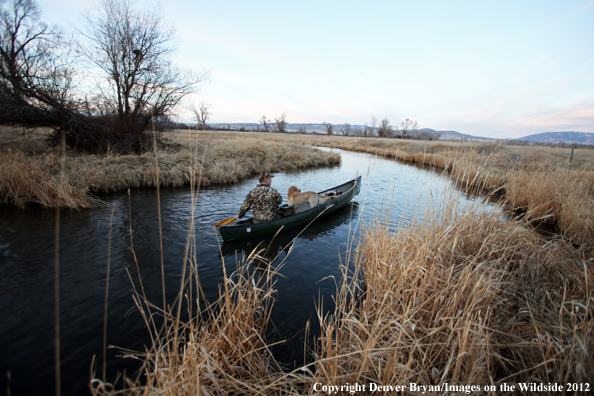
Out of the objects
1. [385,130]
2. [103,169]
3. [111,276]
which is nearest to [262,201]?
[111,276]

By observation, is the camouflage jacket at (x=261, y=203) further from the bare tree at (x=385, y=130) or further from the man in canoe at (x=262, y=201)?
the bare tree at (x=385, y=130)

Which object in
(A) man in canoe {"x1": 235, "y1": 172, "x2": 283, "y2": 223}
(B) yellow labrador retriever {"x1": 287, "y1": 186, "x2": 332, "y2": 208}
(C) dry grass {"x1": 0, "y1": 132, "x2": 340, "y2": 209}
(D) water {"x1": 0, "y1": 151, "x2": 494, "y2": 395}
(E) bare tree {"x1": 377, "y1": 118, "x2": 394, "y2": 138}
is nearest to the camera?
(D) water {"x1": 0, "y1": 151, "x2": 494, "y2": 395}

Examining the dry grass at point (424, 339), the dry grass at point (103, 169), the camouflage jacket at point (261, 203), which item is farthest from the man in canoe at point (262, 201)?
the dry grass at point (424, 339)

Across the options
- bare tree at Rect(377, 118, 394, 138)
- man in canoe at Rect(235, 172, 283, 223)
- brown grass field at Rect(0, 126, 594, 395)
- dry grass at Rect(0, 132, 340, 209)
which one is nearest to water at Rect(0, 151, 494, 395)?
brown grass field at Rect(0, 126, 594, 395)

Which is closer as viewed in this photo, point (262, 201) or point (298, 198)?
point (262, 201)

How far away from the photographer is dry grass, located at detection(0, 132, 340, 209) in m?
7.93

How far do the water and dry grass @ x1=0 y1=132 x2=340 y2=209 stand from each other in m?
0.61

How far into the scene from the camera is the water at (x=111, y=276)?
3.23m

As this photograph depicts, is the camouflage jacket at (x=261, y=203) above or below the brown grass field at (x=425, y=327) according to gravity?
above

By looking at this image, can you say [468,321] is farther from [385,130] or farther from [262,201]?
[385,130]

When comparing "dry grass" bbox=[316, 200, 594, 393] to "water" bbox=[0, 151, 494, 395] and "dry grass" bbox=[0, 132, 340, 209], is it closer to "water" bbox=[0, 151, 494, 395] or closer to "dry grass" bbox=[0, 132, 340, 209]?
"water" bbox=[0, 151, 494, 395]

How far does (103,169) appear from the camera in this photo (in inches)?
430

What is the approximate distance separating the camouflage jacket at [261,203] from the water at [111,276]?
0.79 meters

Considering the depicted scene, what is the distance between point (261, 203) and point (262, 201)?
0.07m
